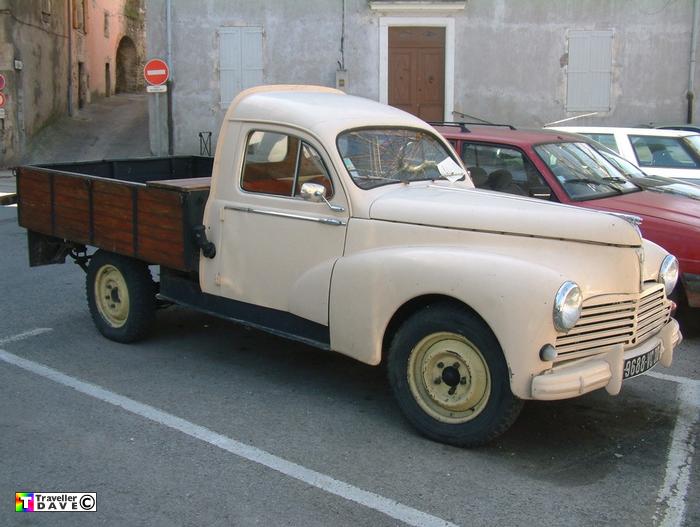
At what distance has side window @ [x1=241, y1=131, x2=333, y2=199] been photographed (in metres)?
5.36

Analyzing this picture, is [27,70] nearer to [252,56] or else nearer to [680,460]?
[252,56]

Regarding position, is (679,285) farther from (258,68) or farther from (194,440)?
(258,68)

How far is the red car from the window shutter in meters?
11.5


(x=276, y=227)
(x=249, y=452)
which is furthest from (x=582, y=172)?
(x=249, y=452)

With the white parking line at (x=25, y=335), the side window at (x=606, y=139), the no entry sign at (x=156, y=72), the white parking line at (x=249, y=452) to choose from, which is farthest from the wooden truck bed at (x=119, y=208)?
the no entry sign at (x=156, y=72)

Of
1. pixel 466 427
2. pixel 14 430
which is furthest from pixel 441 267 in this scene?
pixel 14 430

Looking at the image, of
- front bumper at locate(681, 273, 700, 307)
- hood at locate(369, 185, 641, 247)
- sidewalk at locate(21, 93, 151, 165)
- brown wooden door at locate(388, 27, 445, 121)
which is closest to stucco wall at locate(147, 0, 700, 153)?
brown wooden door at locate(388, 27, 445, 121)

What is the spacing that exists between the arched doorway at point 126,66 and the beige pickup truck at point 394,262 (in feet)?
90.7

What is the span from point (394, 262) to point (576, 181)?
310 centimetres

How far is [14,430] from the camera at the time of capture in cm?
488

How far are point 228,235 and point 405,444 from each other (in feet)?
6.34

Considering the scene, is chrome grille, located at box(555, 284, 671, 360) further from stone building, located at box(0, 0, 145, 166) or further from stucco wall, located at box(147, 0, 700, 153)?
stone building, located at box(0, 0, 145, 166)

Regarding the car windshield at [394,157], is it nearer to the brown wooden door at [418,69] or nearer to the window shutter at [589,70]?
the brown wooden door at [418,69]

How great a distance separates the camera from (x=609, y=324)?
14.8 ft
